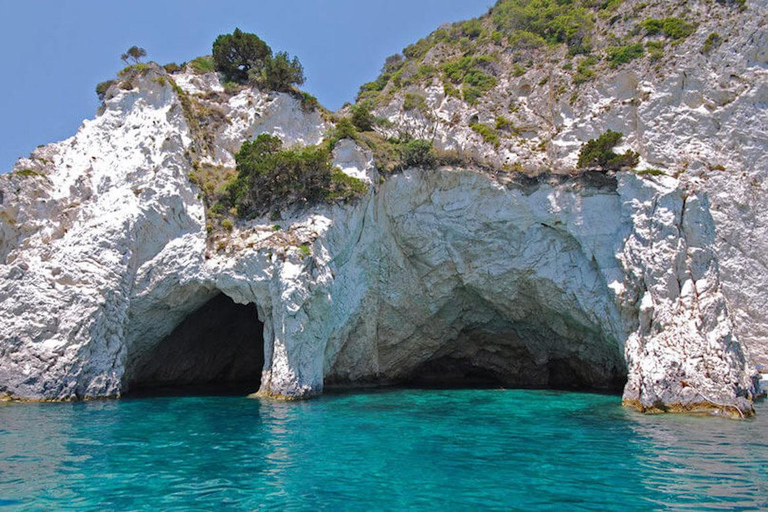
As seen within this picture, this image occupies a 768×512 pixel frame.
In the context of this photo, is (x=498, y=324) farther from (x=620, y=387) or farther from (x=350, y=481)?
(x=350, y=481)

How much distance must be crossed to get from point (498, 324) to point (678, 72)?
18550 millimetres

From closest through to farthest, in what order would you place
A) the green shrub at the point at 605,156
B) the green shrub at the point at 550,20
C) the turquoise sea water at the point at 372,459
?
1. the turquoise sea water at the point at 372,459
2. the green shrub at the point at 605,156
3. the green shrub at the point at 550,20

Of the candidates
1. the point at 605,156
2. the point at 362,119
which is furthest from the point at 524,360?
the point at 362,119

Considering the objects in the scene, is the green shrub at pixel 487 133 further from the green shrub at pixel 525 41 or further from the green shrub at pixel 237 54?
the green shrub at pixel 237 54

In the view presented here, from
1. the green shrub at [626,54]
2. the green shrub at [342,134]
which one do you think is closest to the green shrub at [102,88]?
the green shrub at [342,134]

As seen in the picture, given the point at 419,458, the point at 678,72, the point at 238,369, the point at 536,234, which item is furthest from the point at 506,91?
the point at 419,458

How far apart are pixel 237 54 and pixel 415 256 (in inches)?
802

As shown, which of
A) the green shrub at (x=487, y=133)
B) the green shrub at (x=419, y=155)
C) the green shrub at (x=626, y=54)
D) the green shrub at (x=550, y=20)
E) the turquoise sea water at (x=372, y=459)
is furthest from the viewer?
the green shrub at (x=550, y=20)

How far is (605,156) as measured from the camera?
27.0 metres

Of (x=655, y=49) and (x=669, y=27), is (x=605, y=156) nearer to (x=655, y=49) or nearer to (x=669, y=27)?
(x=655, y=49)

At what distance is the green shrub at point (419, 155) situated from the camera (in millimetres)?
29609

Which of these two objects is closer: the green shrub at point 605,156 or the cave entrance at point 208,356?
the green shrub at point 605,156

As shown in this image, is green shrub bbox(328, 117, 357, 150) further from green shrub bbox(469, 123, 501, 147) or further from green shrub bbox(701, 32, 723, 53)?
green shrub bbox(701, 32, 723, 53)

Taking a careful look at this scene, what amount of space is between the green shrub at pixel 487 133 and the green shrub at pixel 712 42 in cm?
1317
